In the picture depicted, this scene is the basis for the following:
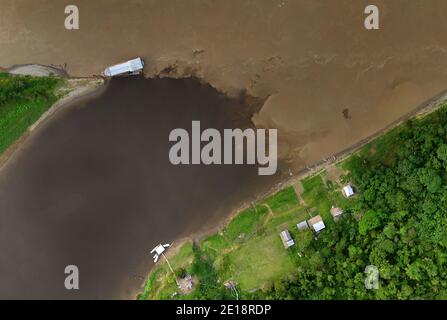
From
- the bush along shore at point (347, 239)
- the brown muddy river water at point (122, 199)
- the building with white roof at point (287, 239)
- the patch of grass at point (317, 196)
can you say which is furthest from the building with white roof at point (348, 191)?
the brown muddy river water at point (122, 199)

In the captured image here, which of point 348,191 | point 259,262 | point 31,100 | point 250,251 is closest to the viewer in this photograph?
point 348,191

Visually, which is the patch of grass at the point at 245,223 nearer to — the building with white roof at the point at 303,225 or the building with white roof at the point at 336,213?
the building with white roof at the point at 303,225

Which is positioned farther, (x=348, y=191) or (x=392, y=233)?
(x=348, y=191)

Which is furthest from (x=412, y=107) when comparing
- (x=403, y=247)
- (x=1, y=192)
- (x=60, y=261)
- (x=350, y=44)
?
(x=1, y=192)

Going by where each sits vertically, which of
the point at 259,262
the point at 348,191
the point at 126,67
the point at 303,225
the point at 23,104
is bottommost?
the point at 259,262

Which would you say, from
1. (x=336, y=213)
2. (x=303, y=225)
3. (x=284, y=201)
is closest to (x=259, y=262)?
(x=303, y=225)

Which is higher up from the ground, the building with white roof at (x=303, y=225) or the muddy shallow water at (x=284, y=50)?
the muddy shallow water at (x=284, y=50)

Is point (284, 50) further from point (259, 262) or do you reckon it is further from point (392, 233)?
point (259, 262)
